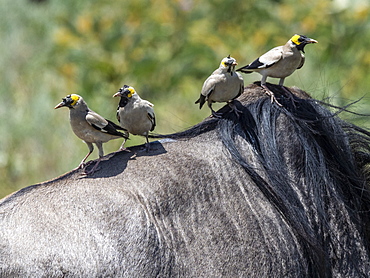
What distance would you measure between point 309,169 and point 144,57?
629cm

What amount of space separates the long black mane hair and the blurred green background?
3719mm

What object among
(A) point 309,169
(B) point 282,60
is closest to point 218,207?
(A) point 309,169

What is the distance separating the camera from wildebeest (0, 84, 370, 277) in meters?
2.21

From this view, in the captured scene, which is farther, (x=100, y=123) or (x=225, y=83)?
(x=225, y=83)

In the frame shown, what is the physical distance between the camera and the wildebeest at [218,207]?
7.27 feet

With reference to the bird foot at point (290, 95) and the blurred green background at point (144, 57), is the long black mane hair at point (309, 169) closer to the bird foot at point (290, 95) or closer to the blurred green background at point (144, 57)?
the bird foot at point (290, 95)

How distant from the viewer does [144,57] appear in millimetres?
8695

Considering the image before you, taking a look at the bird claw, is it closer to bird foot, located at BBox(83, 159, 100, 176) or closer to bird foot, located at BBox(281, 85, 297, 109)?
bird foot, located at BBox(281, 85, 297, 109)

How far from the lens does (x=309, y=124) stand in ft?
9.11

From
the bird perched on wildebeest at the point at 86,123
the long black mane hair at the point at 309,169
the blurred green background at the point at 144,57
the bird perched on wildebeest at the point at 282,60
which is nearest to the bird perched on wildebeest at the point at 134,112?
the bird perched on wildebeest at the point at 86,123

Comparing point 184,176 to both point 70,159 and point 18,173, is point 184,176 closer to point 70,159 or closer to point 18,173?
point 70,159

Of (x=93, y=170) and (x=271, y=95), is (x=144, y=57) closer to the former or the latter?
(x=271, y=95)

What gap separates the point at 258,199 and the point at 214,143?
1.14 ft

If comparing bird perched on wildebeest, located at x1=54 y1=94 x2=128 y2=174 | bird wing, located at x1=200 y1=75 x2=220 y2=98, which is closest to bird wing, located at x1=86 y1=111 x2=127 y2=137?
bird perched on wildebeest, located at x1=54 y1=94 x2=128 y2=174
